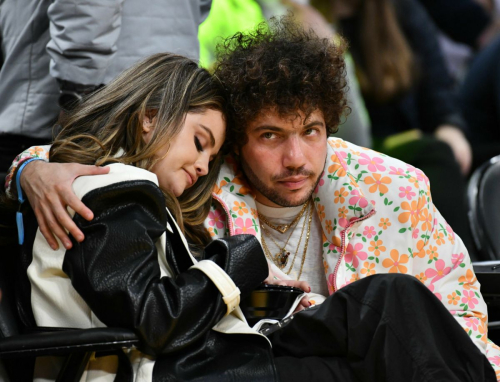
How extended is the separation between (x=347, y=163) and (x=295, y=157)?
279 mm

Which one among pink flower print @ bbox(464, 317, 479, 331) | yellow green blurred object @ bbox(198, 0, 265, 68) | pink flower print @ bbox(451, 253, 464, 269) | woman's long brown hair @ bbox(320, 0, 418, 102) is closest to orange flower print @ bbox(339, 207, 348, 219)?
pink flower print @ bbox(451, 253, 464, 269)

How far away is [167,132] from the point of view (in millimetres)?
2363

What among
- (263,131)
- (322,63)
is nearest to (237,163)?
(263,131)

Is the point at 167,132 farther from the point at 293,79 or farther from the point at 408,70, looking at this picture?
the point at 408,70

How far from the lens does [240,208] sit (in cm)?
→ 264

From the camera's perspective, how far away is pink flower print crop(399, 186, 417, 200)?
2604 mm

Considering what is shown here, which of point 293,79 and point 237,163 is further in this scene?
point 237,163

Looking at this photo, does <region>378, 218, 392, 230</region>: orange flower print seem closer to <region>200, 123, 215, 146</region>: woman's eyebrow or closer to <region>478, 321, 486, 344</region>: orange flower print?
<region>478, 321, 486, 344</region>: orange flower print

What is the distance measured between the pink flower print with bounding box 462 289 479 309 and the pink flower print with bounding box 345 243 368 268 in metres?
0.34

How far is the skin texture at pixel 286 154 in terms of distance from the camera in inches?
100

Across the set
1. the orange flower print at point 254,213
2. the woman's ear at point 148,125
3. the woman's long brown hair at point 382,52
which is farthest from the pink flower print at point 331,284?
the woman's long brown hair at point 382,52

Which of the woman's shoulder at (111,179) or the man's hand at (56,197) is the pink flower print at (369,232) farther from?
the man's hand at (56,197)

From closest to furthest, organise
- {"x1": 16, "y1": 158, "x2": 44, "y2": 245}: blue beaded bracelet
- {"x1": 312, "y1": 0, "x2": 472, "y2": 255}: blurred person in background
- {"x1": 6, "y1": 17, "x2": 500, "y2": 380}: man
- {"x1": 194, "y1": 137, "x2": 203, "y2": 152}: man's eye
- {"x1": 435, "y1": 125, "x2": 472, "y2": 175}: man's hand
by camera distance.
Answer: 1. {"x1": 16, "y1": 158, "x2": 44, "y2": 245}: blue beaded bracelet
2. {"x1": 194, "y1": 137, "x2": 203, "y2": 152}: man's eye
3. {"x1": 6, "y1": 17, "x2": 500, "y2": 380}: man
4. {"x1": 312, "y1": 0, "x2": 472, "y2": 255}: blurred person in background
5. {"x1": 435, "y1": 125, "x2": 472, "y2": 175}: man's hand

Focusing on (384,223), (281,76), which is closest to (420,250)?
(384,223)
